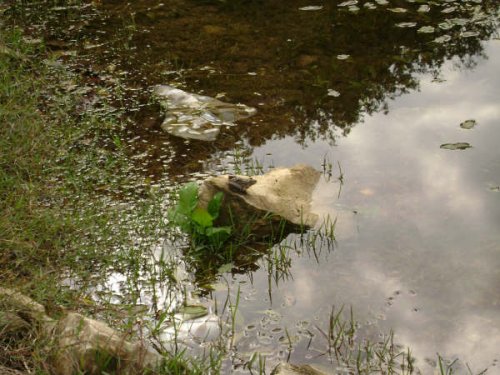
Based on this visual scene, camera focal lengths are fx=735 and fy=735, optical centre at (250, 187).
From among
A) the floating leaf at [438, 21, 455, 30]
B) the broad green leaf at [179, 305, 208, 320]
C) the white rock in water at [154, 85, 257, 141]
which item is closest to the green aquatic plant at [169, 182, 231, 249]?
the broad green leaf at [179, 305, 208, 320]

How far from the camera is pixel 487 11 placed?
234 inches

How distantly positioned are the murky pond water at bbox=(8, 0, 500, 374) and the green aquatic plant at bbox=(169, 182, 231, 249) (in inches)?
9.6

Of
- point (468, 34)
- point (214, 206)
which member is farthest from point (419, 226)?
point (468, 34)

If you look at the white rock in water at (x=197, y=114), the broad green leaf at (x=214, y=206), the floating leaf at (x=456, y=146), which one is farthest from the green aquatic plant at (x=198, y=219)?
the floating leaf at (x=456, y=146)

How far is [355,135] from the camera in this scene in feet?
15.4

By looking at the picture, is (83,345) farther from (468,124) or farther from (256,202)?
(468,124)

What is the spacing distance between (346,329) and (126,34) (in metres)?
3.77

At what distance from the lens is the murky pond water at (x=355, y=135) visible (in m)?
3.31

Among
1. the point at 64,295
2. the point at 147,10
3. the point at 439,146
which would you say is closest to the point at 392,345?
the point at 64,295

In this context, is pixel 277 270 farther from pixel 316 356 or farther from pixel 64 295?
pixel 64 295

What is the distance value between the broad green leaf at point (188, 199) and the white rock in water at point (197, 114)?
100cm

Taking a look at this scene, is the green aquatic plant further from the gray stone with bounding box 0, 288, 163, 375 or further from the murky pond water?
the gray stone with bounding box 0, 288, 163, 375

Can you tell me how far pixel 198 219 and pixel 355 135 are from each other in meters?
1.47

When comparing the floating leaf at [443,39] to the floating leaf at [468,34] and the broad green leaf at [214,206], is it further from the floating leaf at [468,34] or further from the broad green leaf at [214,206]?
the broad green leaf at [214,206]
